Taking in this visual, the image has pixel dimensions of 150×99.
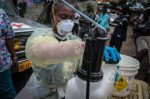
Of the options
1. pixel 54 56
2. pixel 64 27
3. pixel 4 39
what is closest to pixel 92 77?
pixel 54 56

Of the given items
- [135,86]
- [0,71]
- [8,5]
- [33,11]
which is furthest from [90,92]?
[33,11]

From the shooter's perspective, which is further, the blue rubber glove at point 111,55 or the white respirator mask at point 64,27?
the white respirator mask at point 64,27

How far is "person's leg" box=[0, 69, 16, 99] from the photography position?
2.88 m

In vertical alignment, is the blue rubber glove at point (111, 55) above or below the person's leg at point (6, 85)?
above

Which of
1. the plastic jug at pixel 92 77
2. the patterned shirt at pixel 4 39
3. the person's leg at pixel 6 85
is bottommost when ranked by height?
the person's leg at pixel 6 85

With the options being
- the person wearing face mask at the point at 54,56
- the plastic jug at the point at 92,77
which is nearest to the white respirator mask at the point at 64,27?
the person wearing face mask at the point at 54,56

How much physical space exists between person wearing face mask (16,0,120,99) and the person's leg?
1.28 m

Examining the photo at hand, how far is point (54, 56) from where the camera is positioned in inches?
50.2

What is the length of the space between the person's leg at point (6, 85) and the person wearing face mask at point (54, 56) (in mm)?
1282

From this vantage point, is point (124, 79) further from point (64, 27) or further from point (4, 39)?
point (4, 39)

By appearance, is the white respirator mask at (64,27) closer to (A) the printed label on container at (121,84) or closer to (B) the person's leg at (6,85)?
(A) the printed label on container at (121,84)

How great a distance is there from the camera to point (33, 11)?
9.84m

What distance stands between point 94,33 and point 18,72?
8.73ft

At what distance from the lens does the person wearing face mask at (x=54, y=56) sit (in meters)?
1.28
